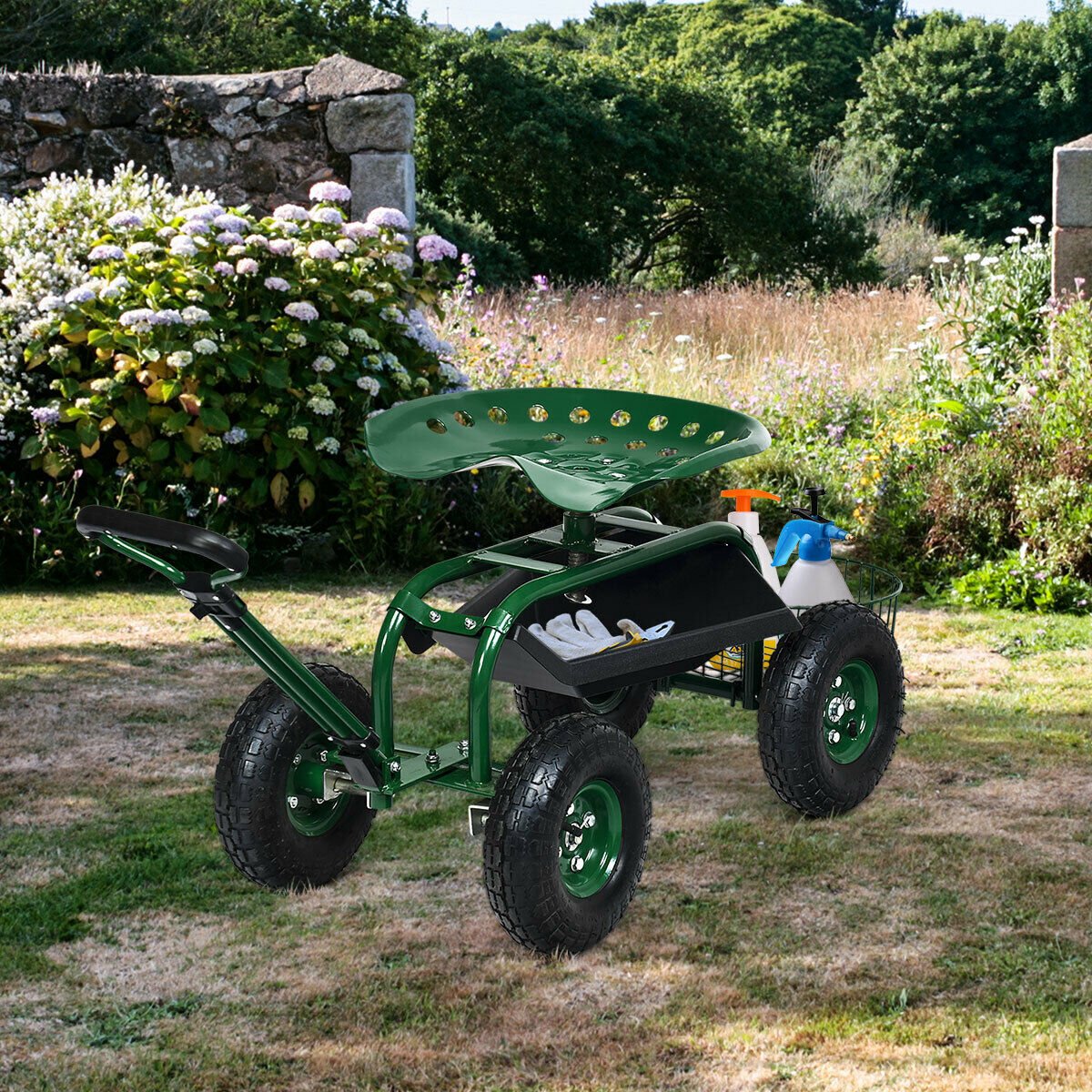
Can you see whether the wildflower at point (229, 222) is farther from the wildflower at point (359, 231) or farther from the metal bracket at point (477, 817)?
the metal bracket at point (477, 817)

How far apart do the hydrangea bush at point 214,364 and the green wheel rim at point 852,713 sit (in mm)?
2955

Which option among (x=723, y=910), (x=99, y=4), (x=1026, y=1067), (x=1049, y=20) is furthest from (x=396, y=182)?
(x=1049, y=20)

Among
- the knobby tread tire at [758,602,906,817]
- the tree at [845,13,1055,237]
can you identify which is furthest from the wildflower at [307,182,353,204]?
the tree at [845,13,1055,237]

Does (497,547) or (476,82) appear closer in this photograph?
(497,547)

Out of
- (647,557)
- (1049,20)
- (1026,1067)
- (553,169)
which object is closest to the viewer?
(1026,1067)

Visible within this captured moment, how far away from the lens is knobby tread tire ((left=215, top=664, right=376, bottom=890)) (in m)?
2.82

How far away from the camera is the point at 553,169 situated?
59.2ft

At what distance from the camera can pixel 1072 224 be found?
6.66 meters

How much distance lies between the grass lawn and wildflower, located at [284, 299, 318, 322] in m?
2.04

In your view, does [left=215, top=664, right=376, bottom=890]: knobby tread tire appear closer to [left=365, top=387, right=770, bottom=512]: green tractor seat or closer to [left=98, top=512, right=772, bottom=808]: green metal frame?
[left=98, top=512, right=772, bottom=808]: green metal frame

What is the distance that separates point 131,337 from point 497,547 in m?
3.13

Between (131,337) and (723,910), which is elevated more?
(131,337)

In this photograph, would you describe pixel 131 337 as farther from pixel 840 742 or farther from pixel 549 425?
pixel 840 742

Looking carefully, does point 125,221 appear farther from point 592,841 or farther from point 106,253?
point 592,841
